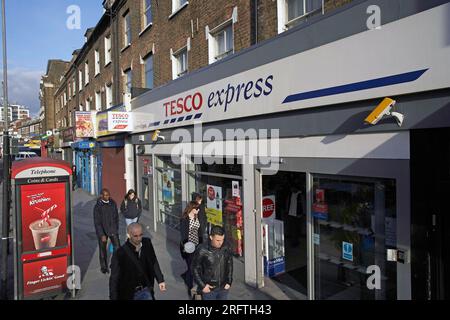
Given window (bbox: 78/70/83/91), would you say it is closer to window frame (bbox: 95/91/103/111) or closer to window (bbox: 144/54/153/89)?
window frame (bbox: 95/91/103/111)

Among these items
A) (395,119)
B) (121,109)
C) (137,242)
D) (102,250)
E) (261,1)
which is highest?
(261,1)

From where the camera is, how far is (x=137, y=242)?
410 centimetres

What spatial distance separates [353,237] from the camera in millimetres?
4742

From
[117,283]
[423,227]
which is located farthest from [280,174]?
[117,283]

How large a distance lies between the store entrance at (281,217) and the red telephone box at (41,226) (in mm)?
3786

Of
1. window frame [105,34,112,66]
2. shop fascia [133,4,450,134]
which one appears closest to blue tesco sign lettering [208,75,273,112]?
shop fascia [133,4,450,134]

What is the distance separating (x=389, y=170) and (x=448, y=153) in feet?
2.00

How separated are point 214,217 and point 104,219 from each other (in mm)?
2483

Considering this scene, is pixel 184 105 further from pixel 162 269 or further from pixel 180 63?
pixel 162 269

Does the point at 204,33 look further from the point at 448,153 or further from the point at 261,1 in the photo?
the point at 448,153

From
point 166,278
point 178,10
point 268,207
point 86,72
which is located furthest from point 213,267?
point 86,72

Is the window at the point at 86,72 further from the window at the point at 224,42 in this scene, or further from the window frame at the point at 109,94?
the window at the point at 224,42

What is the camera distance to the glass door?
4.20 metres
